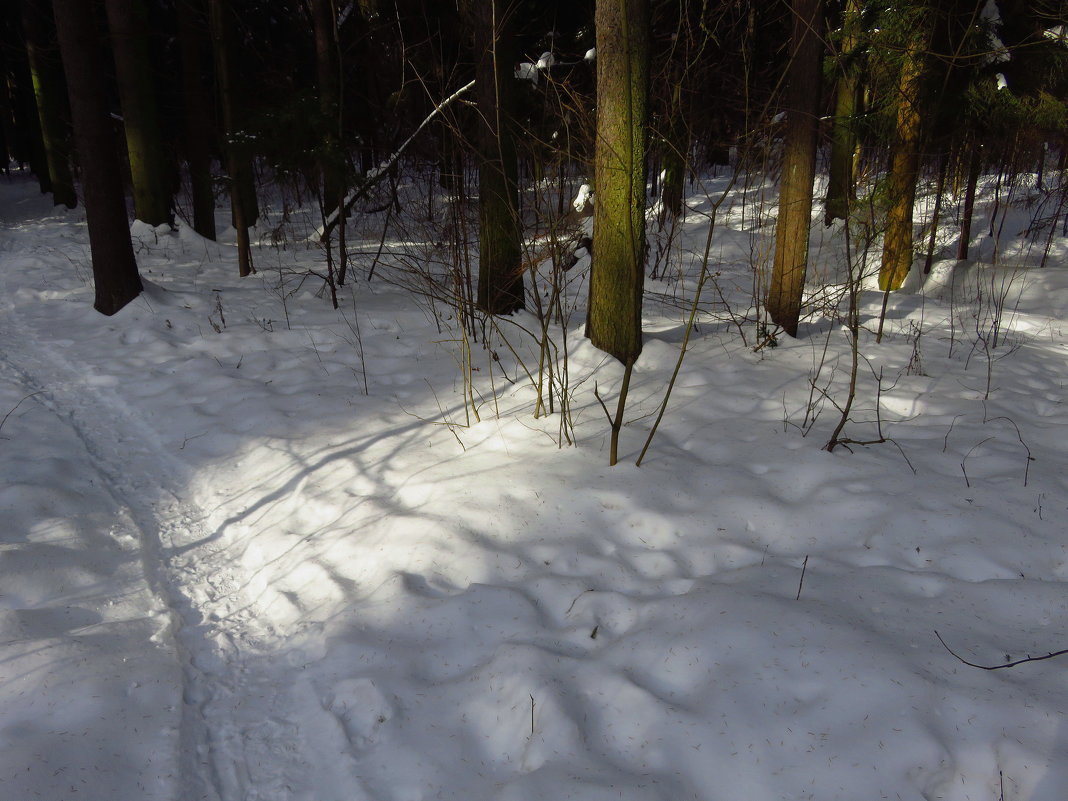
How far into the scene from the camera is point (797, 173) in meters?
6.43

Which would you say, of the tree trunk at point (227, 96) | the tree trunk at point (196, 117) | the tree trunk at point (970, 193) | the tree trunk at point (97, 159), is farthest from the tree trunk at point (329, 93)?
the tree trunk at point (970, 193)

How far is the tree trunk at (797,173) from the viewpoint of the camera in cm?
613

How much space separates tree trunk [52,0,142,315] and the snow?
58.8 inches

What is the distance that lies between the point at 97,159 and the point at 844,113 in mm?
10470

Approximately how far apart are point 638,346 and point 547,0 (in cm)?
846

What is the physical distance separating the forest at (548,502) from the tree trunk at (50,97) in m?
8.67

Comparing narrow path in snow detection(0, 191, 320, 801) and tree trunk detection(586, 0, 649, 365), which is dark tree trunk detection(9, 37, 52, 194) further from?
tree trunk detection(586, 0, 649, 365)

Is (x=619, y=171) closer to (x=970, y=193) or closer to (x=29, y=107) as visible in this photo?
(x=970, y=193)

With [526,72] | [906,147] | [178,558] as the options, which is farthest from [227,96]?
[906,147]

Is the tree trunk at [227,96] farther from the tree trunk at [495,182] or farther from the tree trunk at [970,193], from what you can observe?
the tree trunk at [970,193]

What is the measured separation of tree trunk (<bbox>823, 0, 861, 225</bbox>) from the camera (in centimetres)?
846

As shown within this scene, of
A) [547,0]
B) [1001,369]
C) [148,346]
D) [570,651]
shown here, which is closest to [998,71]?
[1001,369]

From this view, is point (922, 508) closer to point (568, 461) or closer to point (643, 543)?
point (643, 543)

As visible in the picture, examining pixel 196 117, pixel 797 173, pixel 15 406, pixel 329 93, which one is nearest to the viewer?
pixel 15 406
